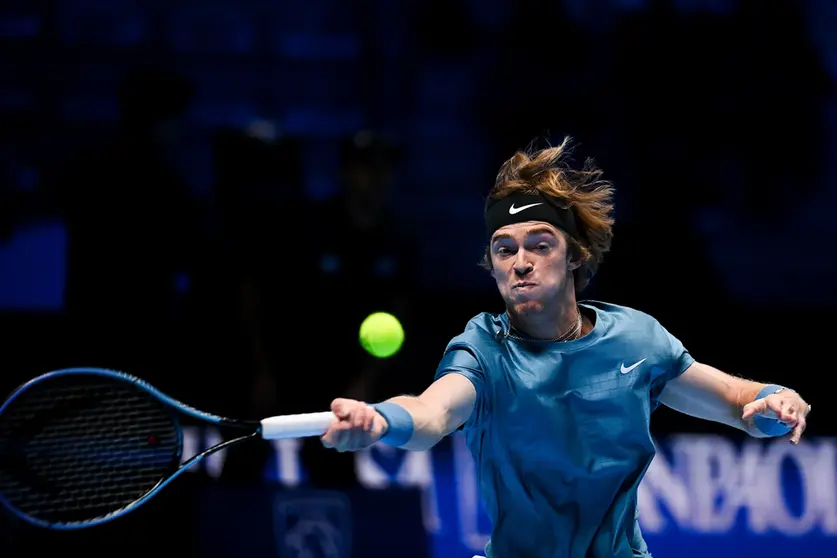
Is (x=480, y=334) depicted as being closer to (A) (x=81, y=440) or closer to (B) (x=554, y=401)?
(B) (x=554, y=401)

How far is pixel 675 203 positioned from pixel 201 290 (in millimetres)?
2936

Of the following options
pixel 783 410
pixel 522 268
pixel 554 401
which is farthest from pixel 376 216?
pixel 783 410

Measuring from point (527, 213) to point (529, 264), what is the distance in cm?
19

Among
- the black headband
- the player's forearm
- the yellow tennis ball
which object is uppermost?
the black headband

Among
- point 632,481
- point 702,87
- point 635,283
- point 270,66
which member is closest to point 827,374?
point 635,283

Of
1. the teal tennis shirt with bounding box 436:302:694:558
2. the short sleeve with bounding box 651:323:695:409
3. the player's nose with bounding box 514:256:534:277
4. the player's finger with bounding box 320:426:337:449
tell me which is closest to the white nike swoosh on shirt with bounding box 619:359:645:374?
the teal tennis shirt with bounding box 436:302:694:558

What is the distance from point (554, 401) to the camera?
343 cm

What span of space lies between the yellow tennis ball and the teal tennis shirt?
2.51 meters

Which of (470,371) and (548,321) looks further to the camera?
(548,321)

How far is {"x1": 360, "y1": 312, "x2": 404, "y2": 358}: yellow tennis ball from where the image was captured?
603cm

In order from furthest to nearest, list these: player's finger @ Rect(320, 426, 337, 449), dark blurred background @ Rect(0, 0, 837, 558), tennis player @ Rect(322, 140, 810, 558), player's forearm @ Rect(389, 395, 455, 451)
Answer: dark blurred background @ Rect(0, 0, 837, 558) → tennis player @ Rect(322, 140, 810, 558) → player's forearm @ Rect(389, 395, 455, 451) → player's finger @ Rect(320, 426, 337, 449)

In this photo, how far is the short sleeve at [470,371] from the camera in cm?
338

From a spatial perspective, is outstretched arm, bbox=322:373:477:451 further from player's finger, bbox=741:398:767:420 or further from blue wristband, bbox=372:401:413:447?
player's finger, bbox=741:398:767:420

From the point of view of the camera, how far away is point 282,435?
10.2 ft
